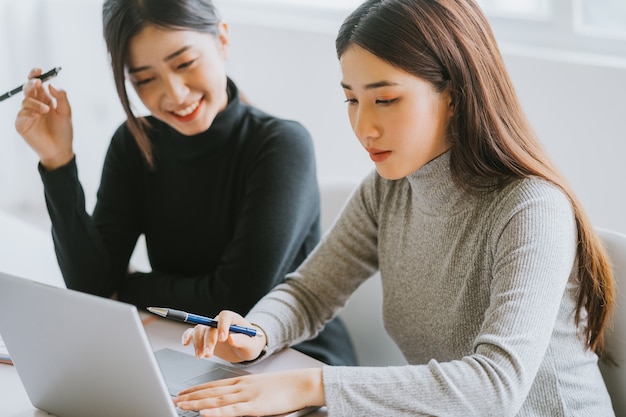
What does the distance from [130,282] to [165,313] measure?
0.67 metres

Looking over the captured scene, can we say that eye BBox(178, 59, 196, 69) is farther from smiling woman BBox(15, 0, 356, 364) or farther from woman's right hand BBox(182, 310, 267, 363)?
woman's right hand BBox(182, 310, 267, 363)

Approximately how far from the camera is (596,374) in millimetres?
1382

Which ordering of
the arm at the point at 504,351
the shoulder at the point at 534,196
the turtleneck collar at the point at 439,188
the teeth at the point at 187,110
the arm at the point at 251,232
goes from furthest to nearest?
the teeth at the point at 187,110, the arm at the point at 251,232, the turtleneck collar at the point at 439,188, the shoulder at the point at 534,196, the arm at the point at 504,351

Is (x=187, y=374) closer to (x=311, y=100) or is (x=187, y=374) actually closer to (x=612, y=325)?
(x=612, y=325)

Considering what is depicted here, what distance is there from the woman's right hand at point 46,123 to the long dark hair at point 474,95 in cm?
75

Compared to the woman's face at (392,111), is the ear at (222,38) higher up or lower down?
higher up

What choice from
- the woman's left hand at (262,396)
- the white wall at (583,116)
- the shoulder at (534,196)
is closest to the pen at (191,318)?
the woman's left hand at (262,396)

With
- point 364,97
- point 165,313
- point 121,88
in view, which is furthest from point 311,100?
point 165,313

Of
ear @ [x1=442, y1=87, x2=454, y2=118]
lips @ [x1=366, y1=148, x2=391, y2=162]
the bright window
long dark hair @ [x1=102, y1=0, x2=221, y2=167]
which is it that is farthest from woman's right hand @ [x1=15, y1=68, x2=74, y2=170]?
the bright window

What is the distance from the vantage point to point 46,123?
1868 millimetres

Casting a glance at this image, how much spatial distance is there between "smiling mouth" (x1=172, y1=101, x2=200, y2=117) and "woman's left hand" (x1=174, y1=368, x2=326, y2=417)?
0.76 meters

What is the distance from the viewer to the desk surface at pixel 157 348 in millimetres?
1281

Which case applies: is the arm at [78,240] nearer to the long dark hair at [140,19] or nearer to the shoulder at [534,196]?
the long dark hair at [140,19]

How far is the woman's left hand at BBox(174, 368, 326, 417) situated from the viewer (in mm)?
1178
